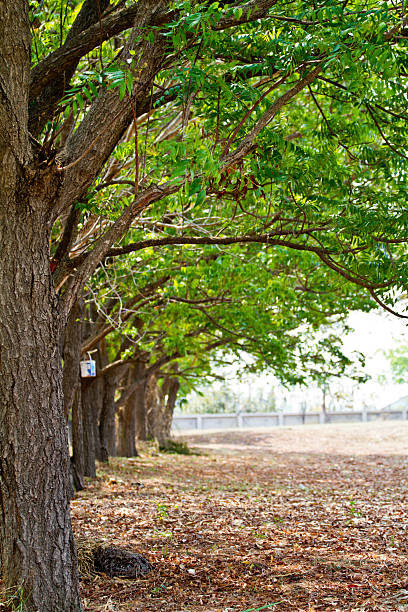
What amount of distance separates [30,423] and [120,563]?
6.53 feet

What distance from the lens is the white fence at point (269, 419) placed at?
37688 mm

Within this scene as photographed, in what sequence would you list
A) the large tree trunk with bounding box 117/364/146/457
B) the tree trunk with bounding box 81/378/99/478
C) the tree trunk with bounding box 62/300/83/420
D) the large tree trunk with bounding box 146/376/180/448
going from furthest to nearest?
the large tree trunk with bounding box 146/376/180/448
the large tree trunk with bounding box 117/364/146/457
the tree trunk with bounding box 81/378/99/478
the tree trunk with bounding box 62/300/83/420

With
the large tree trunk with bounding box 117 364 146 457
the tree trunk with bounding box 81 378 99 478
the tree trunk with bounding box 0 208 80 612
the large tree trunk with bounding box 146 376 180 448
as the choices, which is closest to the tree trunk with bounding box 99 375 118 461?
the tree trunk with bounding box 81 378 99 478

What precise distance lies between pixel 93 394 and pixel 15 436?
27.2ft

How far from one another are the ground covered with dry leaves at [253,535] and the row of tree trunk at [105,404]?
25.0 inches

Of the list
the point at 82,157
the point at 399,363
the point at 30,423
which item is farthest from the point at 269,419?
the point at 82,157

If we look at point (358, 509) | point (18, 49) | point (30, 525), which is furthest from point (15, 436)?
point (358, 509)

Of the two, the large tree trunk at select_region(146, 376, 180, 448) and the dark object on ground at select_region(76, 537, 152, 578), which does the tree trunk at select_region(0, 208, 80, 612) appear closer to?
the dark object on ground at select_region(76, 537, 152, 578)

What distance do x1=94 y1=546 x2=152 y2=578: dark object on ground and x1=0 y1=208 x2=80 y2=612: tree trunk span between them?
1.07 meters

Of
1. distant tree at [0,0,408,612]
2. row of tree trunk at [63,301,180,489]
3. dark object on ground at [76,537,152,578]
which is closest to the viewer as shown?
distant tree at [0,0,408,612]

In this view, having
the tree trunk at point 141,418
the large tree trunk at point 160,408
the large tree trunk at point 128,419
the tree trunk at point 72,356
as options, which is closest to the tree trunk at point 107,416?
the large tree trunk at point 128,419

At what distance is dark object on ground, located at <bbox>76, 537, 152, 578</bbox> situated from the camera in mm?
5238

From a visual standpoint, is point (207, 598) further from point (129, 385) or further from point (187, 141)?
point (129, 385)

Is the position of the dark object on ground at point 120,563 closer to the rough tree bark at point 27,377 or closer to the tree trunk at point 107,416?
the rough tree bark at point 27,377
